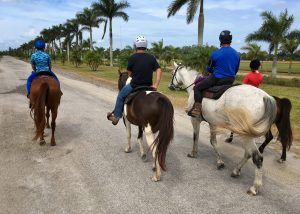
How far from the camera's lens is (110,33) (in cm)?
4791

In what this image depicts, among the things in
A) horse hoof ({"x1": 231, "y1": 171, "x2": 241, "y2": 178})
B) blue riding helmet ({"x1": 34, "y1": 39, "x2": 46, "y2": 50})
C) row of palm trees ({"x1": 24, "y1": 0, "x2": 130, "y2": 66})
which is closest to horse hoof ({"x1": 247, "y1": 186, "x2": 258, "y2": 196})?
horse hoof ({"x1": 231, "y1": 171, "x2": 241, "y2": 178})

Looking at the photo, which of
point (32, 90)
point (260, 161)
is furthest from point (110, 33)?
point (260, 161)

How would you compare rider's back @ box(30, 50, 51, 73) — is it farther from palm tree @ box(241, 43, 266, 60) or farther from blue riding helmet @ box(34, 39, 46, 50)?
palm tree @ box(241, 43, 266, 60)

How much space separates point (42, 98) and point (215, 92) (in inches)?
159

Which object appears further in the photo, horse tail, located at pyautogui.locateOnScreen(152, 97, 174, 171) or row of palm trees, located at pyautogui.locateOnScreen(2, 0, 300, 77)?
row of palm trees, located at pyautogui.locateOnScreen(2, 0, 300, 77)

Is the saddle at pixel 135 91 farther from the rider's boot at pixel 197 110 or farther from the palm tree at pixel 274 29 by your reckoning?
the palm tree at pixel 274 29

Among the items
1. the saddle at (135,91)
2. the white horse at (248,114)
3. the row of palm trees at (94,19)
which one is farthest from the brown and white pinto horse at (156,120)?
the row of palm trees at (94,19)

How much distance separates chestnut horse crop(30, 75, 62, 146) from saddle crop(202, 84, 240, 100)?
12.2 feet

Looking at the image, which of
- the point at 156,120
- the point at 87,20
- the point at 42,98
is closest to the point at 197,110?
the point at 156,120

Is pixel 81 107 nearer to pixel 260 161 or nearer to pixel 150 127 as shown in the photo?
pixel 150 127

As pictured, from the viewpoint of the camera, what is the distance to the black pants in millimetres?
6004

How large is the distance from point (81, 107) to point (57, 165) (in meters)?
6.41

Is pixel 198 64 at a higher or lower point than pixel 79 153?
higher

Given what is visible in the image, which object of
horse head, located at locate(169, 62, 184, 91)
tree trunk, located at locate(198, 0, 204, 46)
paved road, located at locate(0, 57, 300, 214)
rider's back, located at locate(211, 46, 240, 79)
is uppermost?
tree trunk, located at locate(198, 0, 204, 46)
